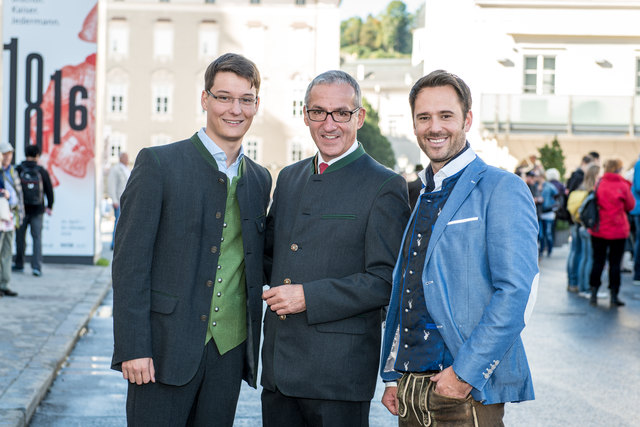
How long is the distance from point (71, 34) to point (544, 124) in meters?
25.5

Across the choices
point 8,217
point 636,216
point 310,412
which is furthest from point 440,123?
point 636,216

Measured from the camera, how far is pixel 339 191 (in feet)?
12.3

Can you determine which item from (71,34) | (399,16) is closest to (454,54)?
(71,34)

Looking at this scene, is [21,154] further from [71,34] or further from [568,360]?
[568,360]

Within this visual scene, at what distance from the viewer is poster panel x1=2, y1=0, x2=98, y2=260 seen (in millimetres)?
15594

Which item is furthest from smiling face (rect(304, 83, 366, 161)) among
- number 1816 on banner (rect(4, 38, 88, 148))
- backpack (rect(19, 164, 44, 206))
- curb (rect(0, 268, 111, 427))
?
number 1816 on banner (rect(4, 38, 88, 148))

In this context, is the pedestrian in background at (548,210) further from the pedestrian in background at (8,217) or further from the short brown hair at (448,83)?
the short brown hair at (448,83)

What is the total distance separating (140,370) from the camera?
3570mm

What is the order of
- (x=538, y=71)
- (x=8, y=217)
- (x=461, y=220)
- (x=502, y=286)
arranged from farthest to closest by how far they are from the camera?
(x=538, y=71), (x=8, y=217), (x=461, y=220), (x=502, y=286)

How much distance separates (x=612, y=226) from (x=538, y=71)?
2660 cm

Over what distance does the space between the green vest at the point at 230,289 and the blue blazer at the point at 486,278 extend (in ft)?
2.94

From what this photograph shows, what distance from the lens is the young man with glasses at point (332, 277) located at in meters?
3.63

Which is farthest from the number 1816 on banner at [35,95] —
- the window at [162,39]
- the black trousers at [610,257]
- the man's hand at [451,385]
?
the window at [162,39]

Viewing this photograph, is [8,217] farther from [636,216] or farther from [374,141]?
[374,141]
